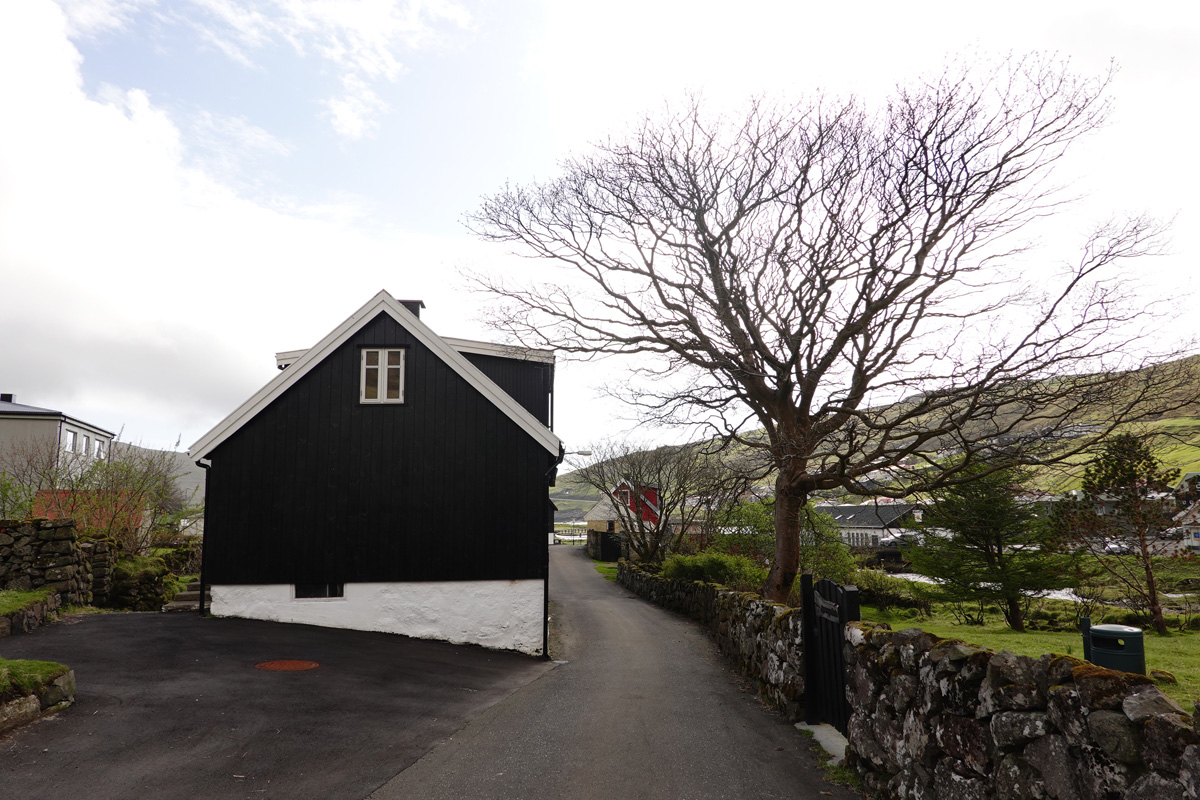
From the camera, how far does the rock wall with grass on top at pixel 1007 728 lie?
3469mm

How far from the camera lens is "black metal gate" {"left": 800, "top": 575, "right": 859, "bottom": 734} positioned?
25.7 feet

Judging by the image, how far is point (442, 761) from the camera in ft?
23.9

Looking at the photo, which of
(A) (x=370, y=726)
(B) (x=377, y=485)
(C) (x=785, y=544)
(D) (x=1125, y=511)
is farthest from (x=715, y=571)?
(A) (x=370, y=726)

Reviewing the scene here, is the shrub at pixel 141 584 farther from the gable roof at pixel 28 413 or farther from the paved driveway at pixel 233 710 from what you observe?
the gable roof at pixel 28 413

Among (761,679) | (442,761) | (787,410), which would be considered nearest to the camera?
(442,761)

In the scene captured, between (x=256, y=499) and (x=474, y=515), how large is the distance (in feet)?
16.3

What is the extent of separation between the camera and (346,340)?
15688 mm

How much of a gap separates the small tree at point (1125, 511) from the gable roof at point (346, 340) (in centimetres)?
1351

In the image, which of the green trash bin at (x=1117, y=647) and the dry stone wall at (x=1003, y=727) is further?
the green trash bin at (x=1117, y=647)

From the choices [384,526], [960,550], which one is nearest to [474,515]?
[384,526]

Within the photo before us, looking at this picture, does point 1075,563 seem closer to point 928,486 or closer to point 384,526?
point 928,486

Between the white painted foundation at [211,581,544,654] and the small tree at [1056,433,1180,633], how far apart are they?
45.6 ft

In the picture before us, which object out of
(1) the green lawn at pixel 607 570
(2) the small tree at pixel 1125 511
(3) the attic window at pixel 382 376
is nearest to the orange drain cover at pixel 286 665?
(3) the attic window at pixel 382 376

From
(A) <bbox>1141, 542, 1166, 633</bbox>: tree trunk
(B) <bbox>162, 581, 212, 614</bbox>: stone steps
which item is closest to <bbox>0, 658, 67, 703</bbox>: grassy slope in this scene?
(B) <bbox>162, 581, 212, 614</bbox>: stone steps
